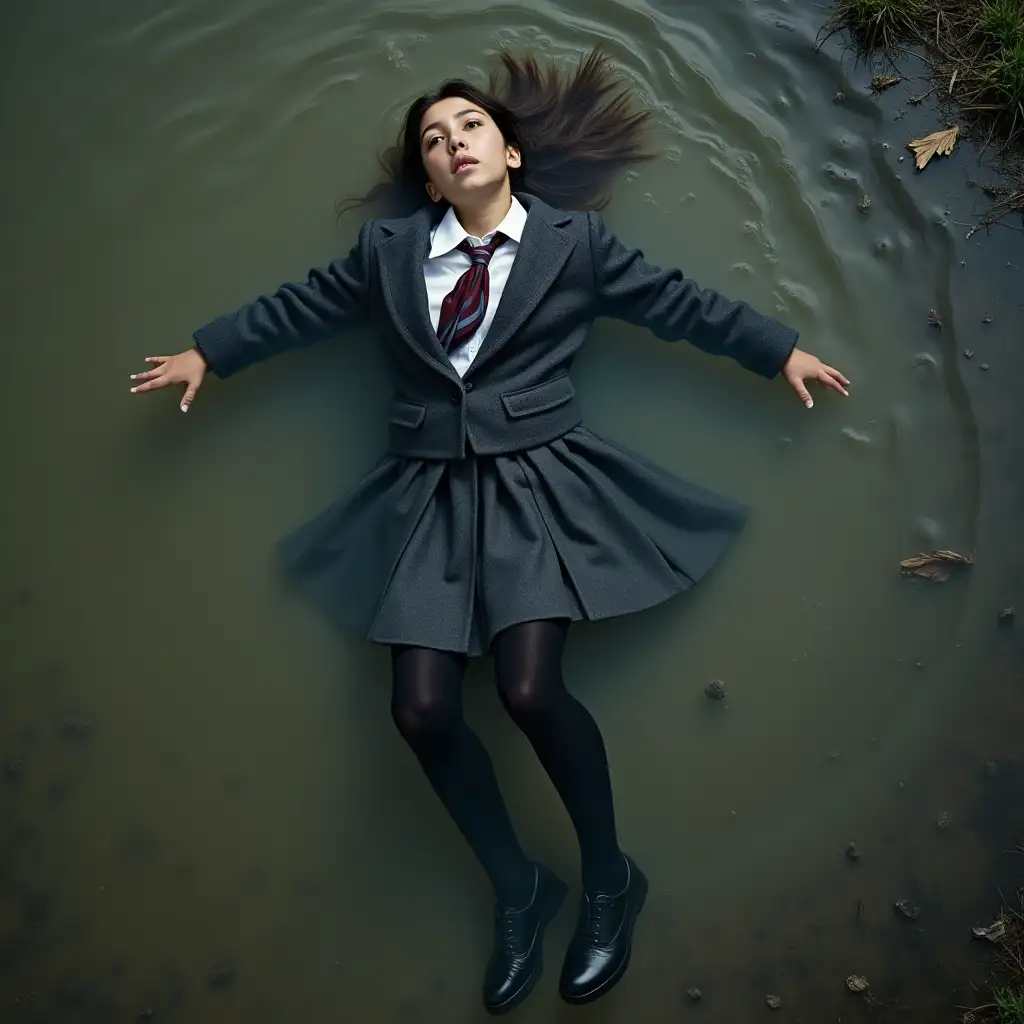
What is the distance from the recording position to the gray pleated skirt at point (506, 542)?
1962 millimetres

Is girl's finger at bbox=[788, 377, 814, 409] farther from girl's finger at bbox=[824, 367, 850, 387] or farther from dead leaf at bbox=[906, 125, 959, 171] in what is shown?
dead leaf at bbox=[906, 125, 959, 171]

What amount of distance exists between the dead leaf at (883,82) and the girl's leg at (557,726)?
1313 millimetres

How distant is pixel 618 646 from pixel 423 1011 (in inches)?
30.3

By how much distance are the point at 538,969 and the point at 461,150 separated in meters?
1.49

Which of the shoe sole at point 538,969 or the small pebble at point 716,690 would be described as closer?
the shoe sole at point 538,969

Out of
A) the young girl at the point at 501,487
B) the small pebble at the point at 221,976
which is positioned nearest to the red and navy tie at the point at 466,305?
the young girl at the point at 501,487

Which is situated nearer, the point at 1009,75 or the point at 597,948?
the point at 597,948

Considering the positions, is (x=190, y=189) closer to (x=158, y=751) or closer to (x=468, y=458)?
(x=468, y=458)

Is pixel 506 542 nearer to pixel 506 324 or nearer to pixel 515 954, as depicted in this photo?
pixel 506 324

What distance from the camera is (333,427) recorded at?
235cm

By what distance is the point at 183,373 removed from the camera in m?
2.17

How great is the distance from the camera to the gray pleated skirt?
1.96 m

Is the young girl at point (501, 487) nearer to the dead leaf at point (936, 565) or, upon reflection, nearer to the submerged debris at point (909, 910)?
the dead leaf at point (936, 565)

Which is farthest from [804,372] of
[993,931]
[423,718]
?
[993,931]
